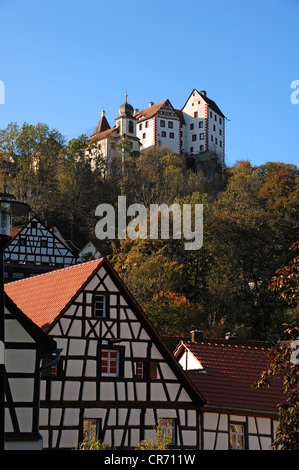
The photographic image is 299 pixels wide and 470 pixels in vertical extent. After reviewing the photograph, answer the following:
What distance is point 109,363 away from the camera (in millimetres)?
23406

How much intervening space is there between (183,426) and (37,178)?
50.8m

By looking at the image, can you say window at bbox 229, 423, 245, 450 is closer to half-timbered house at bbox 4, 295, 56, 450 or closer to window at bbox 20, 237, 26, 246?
half-timbered house at bbox 4, 295, 56, 450

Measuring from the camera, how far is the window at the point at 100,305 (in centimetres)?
2362

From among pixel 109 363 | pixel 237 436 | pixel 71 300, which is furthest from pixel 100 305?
pixel 237 436

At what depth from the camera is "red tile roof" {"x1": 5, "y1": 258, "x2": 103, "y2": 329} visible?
2319cm

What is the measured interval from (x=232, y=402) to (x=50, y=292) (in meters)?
6.50

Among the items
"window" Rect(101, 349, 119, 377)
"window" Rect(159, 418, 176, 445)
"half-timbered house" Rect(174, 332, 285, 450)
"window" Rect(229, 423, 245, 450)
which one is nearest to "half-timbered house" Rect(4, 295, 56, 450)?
"window" Rect(101, 349, 119, 377)

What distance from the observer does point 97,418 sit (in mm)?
22469

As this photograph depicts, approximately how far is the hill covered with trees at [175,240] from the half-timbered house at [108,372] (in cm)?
1117

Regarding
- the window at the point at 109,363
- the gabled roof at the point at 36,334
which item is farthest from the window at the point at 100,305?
the gabled roof at the point at 36,334

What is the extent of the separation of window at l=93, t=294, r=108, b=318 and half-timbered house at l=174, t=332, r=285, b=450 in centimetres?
340

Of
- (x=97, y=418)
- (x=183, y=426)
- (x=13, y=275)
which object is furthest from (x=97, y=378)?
(x=13, y=275)

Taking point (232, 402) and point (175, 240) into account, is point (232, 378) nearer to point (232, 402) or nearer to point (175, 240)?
point (232, 402)
